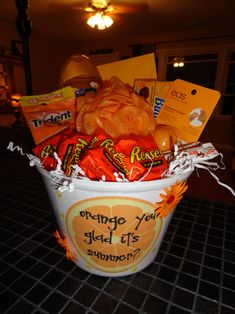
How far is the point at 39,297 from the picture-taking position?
0.98ft

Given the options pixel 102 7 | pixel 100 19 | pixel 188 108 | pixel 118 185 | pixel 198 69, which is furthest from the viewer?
pixel 198 69

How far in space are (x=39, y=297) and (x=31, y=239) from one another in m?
0.14

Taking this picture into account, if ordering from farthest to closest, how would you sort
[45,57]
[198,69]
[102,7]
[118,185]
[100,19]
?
1. [45,57]
2. [198,69]
3. [100,19]
4. [102,7]
5. [118,185]

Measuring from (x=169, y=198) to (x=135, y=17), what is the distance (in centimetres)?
335

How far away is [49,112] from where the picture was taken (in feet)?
1.27

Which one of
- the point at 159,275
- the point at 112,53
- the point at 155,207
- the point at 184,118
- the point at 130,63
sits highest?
the point at 112,53

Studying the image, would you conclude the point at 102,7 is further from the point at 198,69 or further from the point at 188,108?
the point at 188,108

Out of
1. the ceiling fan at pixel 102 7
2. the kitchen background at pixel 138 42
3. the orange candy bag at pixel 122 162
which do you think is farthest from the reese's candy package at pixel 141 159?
the ceiling fan at pixel 102 7

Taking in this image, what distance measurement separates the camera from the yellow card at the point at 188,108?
1.20 feet

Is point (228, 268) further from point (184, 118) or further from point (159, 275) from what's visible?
point (184, 118)

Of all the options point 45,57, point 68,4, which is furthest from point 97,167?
point 45,57

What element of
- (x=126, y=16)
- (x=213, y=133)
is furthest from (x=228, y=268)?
(x=213, y=133)

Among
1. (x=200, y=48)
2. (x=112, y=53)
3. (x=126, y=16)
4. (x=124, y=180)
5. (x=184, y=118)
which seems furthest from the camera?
(x=112, y=53)

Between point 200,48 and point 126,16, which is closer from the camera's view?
point 126,16
